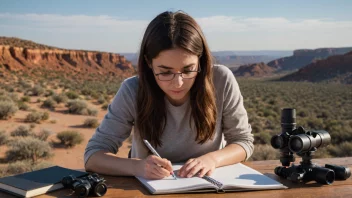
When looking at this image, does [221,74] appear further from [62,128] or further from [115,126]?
[62,128]

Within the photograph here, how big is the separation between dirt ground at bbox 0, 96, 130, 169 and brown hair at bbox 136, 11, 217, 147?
5.72 meters

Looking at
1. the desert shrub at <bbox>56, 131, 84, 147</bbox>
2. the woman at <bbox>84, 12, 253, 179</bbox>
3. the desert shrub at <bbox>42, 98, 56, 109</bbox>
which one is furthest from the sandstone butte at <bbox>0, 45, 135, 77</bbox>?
the woman at <bbox>84, 12, 253, 179</bbox>

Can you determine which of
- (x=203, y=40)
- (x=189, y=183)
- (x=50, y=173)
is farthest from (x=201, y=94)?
(x=50, y=173)

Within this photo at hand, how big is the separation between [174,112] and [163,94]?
15 cm

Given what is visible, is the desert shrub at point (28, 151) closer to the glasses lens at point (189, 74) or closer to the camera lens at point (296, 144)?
the glasses lens at point (189, 74)

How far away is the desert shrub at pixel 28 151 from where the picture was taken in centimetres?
832

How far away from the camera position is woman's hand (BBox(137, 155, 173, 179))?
2096mm

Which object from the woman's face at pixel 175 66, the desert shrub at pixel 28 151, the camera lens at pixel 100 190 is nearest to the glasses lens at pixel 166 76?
the woman's face at pixel 175 66

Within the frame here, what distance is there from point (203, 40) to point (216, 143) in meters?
0.77

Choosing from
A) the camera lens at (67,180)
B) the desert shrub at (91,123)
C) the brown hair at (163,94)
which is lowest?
the desert shrub at (91,123)

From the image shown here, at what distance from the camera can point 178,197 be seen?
1874 mm

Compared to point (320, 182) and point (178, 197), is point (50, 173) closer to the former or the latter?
point (178, 197)

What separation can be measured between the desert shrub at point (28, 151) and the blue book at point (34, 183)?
6.56m

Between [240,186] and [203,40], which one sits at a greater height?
[203,40]
